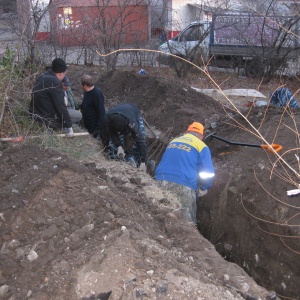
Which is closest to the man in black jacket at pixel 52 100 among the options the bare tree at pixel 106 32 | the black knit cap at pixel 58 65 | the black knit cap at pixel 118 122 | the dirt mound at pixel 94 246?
the black knit cap at pixel 58 65

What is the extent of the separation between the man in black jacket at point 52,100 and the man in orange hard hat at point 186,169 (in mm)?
1881

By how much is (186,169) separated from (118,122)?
4.67 ft

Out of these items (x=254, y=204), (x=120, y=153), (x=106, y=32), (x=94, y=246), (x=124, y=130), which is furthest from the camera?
(x=106, y=32)

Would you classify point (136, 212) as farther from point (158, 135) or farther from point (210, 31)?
point (210, 31)

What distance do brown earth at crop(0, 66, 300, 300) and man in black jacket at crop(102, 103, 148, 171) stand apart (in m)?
0.29

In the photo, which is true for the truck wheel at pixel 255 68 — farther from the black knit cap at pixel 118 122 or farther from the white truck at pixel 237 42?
the black knit cap at pixel 118 122

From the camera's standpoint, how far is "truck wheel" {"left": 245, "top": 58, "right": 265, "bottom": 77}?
14.4 metres

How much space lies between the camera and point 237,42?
48.3 ft

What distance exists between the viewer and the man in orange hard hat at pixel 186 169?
5.23m

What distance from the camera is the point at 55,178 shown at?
14.1 ft

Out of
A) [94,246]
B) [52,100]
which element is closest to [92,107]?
[52,100]

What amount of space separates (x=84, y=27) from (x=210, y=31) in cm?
408

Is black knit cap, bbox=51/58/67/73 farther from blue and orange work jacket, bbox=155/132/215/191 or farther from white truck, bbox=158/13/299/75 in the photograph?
white truck, bbox=158/13/299/75

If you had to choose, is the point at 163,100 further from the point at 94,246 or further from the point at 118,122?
the point at 94,246
